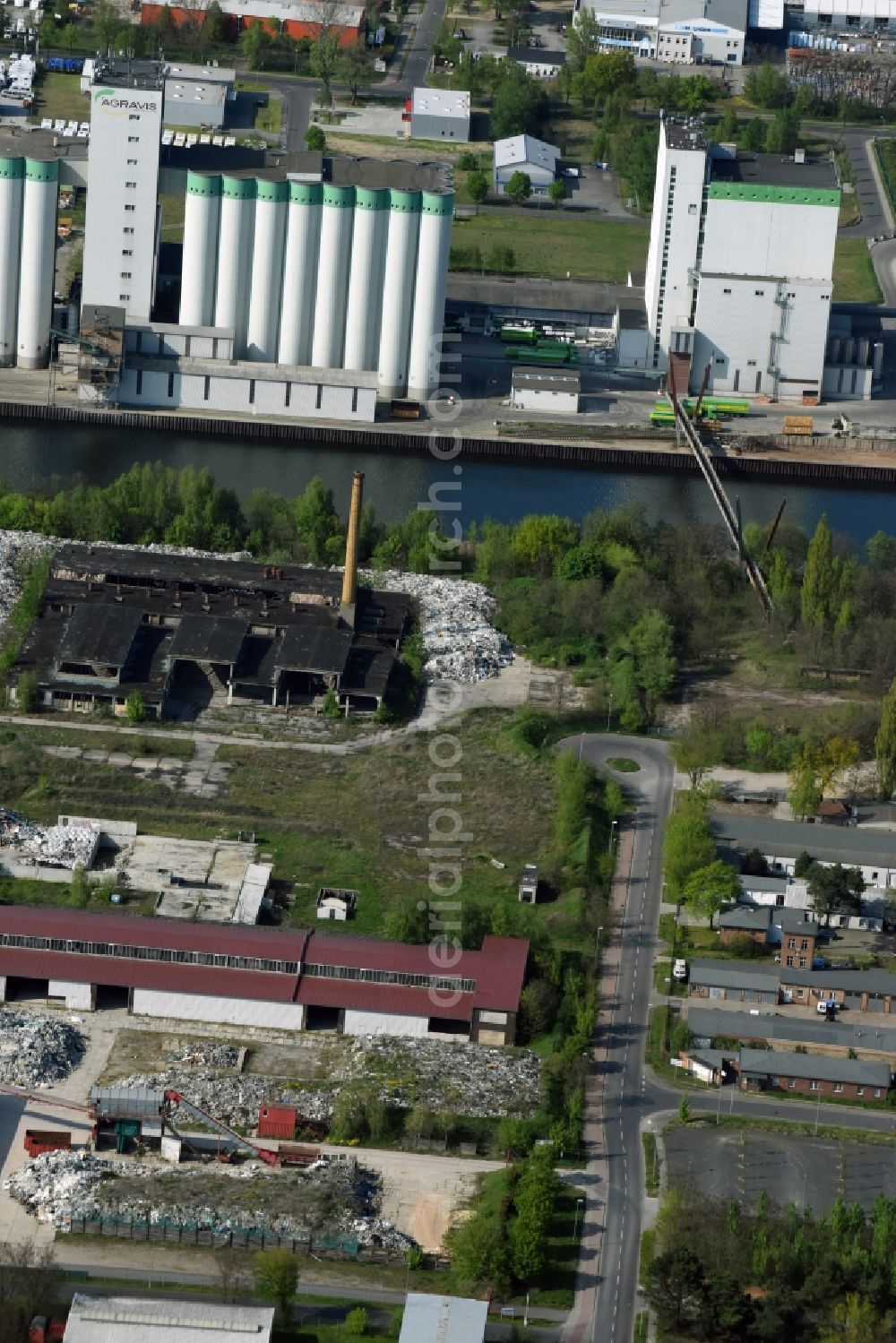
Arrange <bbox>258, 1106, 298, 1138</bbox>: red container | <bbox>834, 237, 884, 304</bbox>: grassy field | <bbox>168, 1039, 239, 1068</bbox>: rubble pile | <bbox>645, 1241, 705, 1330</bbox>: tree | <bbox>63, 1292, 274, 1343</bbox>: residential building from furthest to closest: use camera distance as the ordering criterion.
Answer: <bbox>834, 237, 884, 304</bbox>: grassy field < <bbox>168, 1039, 239, 1068</bbox>: rubble pile < <bbox>258, 1106, 298, 1138</bbox>: red container < <bbox>645, 1241, 705, 1330</bbox>: tree < <bbox>63, 1292, 274, 1343</bbox>: residential building

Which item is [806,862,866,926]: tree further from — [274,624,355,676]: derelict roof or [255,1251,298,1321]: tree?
[255,1251,298,1321]: tree

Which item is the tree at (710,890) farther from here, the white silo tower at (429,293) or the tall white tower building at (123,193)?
the tall white tower building at (123,193)

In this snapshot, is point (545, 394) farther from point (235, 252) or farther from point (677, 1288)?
point (677, 1288)

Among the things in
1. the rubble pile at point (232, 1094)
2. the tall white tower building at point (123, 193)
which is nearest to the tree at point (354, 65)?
the tall white tower building at point (123, 193)

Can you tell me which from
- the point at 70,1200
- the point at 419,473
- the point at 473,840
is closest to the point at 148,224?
the point at 419,473

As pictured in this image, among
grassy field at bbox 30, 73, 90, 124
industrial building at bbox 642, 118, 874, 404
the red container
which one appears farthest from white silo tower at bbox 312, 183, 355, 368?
the red container

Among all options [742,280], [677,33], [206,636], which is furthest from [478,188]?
[206,636]
